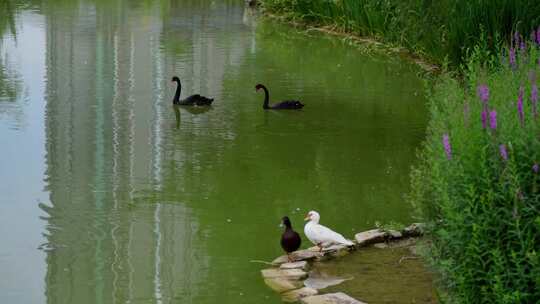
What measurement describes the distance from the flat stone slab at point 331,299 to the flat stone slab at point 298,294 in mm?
60

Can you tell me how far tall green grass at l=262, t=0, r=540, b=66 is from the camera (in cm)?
1518

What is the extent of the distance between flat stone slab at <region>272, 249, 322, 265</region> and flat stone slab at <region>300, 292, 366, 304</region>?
78 centimetres

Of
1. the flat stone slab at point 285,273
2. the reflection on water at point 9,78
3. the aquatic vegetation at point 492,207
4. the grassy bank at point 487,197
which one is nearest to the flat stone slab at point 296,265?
the flat stone slab at point 285,273

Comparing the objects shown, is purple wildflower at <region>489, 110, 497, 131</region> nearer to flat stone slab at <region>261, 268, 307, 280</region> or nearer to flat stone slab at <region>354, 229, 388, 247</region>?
flat stone slab at <region>261, 268, 307, 280</region>

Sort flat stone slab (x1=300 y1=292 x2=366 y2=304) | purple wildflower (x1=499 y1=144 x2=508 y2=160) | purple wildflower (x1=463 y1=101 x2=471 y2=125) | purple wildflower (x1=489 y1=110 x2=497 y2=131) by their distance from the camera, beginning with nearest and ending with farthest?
purple wildflower (x1=499 y1=144 x2=508 y2=160)
purple wildflower (x1=489 y1=110 x2=497 y2=131)
purple wildflower (x1=463 y1=101 x2=471 y2=125)
flat stone slab (x1=300 y1=292 x2=366 y2=304)

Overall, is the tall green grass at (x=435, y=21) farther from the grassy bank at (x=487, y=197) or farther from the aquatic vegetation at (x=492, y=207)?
the aquatic vegetation at (x=492, y=207)

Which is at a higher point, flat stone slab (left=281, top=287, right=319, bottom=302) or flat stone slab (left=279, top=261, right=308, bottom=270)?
flat stone slab (left=279, top=261, right=308, bottom=270)

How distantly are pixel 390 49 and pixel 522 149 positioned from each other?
13482 mm

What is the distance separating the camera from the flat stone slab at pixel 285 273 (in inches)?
297

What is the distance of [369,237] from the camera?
27.2 feet

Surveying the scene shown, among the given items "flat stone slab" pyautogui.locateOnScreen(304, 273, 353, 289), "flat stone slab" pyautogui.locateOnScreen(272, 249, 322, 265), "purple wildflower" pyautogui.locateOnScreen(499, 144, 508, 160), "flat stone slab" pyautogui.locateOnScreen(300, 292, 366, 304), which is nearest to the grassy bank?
"purple wildflower" pyautogui.locateOnScreen(499, 144, 508, 160)

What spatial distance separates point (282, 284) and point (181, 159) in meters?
4.00

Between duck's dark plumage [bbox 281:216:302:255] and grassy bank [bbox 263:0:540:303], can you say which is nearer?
grassy bank [bbox 263:0:540:303]

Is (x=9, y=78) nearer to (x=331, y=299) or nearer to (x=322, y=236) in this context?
(x=322, y=236)
